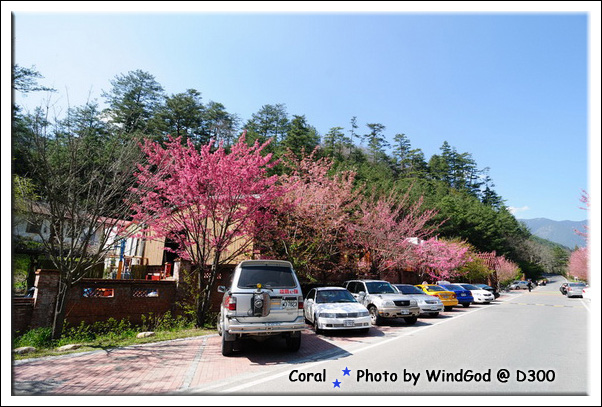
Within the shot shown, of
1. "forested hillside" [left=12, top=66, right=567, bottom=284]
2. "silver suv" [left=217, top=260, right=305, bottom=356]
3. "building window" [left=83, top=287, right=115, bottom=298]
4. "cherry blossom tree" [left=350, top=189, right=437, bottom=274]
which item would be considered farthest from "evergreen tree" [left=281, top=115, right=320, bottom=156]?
"silver suv" [left=217, top=260, right=305, bottom=356]

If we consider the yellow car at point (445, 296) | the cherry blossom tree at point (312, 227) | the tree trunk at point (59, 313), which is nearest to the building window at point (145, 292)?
the tree trunk at point (59, 313)

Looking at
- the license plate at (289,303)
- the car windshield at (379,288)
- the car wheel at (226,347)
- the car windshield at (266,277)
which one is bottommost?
the car wheel at (226,347)

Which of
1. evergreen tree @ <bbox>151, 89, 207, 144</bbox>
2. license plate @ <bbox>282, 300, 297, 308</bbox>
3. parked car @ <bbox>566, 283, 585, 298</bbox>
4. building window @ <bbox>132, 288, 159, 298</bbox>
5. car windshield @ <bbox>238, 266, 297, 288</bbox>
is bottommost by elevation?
parked car @ <bbox>566, 283, 585, 298</bbox>

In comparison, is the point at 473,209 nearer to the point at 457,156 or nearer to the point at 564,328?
the point at 457,156

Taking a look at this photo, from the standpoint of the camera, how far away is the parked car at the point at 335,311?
10000 millimetres

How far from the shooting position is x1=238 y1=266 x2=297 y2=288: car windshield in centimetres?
748

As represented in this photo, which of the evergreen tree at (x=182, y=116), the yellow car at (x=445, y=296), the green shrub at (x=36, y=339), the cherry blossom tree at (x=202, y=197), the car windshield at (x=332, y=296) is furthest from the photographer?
the evergreen tree at (x=182, y=116)

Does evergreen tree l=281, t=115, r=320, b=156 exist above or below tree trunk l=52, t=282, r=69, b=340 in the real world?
Result: above

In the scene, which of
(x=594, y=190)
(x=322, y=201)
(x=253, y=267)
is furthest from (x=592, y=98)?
(x=322, y=201)

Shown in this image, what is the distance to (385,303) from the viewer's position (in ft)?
39.6

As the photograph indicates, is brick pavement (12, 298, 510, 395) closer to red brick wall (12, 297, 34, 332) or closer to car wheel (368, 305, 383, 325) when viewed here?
red brick wall (12, 297, 34, 332)

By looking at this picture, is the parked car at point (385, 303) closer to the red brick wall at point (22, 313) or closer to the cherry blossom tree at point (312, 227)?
the cherry blossom tree at point (312, 227)

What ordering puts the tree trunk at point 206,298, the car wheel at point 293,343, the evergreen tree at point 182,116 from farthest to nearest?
the evergreen tree at point 182,116, the tree trunk at point 206,298, the car wheel at point 293,343

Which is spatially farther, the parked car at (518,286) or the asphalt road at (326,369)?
the parked car at (518,286)
